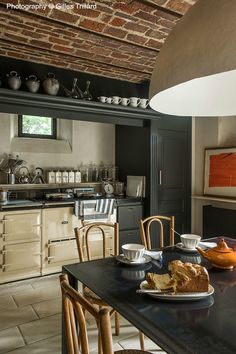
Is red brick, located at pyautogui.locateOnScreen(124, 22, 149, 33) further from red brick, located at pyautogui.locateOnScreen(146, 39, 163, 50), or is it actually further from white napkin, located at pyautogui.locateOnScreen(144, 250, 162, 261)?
white napkin, located at pyautogui.locateOnScreen(144, 250, 162, 261)

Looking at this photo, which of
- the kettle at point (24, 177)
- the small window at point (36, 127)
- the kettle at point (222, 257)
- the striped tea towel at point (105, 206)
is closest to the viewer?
the kettle at point (222, 257)

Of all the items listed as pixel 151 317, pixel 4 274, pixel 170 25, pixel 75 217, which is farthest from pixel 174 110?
pixel 4 274

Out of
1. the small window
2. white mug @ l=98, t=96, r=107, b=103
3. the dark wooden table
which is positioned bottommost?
the dark wooden table

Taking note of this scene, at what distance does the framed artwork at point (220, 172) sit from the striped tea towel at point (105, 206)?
5.63 feet

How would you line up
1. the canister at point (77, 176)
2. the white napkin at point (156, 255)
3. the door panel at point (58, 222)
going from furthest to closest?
the canister at point (77, 176) < the door panel at point (58, 222) < the white napkin at point (156, 255)

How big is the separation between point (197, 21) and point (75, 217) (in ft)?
10.2

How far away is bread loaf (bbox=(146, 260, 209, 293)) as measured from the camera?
4.16ft

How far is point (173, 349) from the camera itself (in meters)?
0.91

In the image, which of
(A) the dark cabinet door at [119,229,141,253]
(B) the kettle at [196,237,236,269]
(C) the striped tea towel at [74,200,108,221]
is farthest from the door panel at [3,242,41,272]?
(B) the kettle at [196,237,236,269]

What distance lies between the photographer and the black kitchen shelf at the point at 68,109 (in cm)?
304

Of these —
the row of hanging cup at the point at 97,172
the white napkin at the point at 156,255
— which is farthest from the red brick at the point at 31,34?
the white napkin at the point at 156,255

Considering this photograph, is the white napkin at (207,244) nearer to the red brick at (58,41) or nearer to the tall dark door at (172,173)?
the tall dark door at (172,173)

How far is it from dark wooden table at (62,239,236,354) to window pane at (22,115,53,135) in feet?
9.38

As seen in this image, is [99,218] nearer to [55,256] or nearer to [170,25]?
[55,256]
